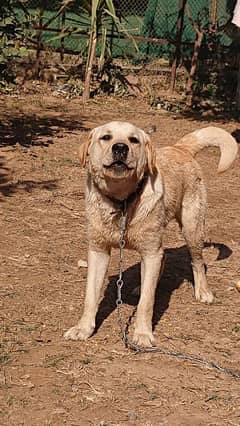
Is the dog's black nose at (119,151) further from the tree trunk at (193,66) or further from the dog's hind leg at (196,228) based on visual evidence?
the tree trunk at (193,66)

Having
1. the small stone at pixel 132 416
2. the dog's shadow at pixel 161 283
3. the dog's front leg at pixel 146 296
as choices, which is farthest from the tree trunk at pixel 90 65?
the small stone at pixel 132 416

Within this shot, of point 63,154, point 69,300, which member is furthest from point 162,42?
point 69,300

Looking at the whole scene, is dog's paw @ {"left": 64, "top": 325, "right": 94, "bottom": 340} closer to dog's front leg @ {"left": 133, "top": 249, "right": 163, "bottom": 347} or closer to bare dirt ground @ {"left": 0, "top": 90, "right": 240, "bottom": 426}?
bare dirt ground @ {"left": 0, "top": 90, "right": 240, "bottom": 426}

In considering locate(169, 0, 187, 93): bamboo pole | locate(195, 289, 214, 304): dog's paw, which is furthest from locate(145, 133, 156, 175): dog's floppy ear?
locate(169, 0, 187, 93): bamboo pole

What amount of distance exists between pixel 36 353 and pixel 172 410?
3.11 ft

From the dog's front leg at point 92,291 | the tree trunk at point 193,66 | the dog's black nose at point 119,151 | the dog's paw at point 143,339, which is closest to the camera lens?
the dog's black nose at point 119,151

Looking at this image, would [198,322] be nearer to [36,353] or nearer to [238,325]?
[238,325]

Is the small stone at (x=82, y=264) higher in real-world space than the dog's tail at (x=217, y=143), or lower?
lower

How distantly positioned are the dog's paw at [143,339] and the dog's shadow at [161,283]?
1.06ft

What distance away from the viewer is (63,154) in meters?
9.57

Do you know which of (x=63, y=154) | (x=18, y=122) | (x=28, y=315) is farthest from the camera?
(x=18, y=122)

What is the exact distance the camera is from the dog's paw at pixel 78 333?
4492 millimetres

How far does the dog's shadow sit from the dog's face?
104 centimetres

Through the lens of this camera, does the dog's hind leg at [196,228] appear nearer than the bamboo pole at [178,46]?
Yes
